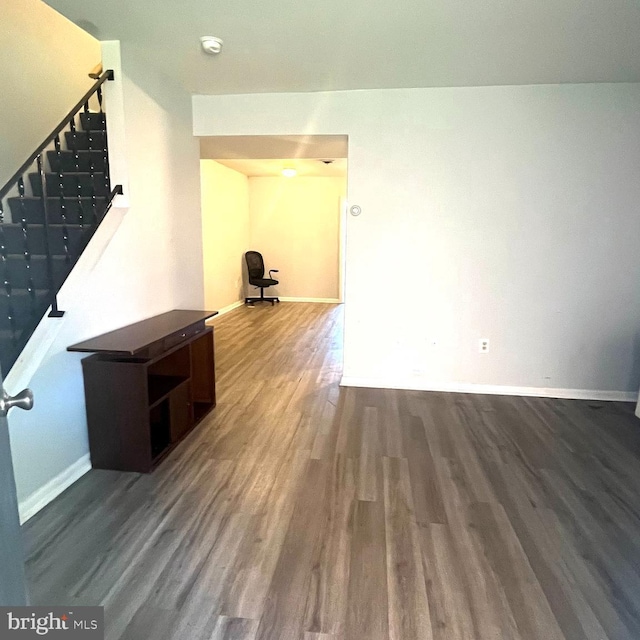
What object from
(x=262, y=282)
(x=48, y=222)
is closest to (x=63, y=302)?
(x=48, y=222)

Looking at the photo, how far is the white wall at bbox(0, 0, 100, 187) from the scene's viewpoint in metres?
2.94

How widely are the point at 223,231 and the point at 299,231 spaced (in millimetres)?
1859

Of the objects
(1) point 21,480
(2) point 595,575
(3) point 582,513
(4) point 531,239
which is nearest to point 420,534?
(2) point 595,575

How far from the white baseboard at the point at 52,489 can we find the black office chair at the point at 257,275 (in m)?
5.90

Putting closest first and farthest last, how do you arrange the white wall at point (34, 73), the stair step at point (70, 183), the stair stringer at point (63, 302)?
the stair stringer at point (63, 302)
the white wall at point (34, 73)
the stair step at point (70, 183)

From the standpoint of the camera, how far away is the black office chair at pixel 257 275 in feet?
27.0

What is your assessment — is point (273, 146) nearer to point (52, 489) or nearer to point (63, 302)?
point (63, 302)

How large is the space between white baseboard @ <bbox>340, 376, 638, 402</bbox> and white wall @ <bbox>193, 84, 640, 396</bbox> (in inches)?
1.0

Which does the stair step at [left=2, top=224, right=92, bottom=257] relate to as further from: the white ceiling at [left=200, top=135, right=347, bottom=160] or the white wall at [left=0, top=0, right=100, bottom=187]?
the white ceiling at [left=200, top=135, right=347, bottom=160]

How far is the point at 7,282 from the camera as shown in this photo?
2.22 metres

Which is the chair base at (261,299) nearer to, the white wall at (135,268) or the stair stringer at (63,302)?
the white wall at (135,268)

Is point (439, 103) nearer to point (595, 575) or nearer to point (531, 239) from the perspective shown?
point (531, 239)

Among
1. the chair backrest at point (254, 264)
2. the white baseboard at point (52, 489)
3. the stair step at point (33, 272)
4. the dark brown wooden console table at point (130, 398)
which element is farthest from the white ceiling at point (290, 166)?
the white baseboard at point (52, 489)

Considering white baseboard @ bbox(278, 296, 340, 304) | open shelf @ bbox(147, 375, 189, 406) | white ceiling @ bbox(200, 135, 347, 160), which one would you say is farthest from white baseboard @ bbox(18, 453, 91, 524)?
white baseboard @ bbox(278, 296, 340, 304)
